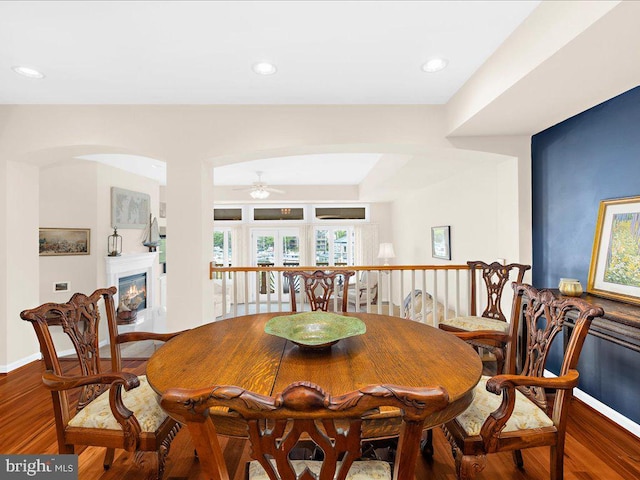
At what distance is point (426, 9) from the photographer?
5.96 feet

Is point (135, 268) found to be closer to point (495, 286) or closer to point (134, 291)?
point (134, 291)

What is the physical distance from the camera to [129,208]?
→ 5.85 m

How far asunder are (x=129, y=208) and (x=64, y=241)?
4.21 ft

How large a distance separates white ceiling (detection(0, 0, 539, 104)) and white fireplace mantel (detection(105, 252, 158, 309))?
2.85 metres

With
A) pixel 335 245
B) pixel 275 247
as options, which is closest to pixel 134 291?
pixel 275 247

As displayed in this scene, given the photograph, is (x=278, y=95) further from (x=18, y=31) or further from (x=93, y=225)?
(x=93, y=225)

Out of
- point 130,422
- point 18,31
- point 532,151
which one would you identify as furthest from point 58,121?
point 532,151

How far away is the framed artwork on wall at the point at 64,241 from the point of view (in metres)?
4.56

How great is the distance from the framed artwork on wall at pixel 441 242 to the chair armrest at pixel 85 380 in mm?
4456

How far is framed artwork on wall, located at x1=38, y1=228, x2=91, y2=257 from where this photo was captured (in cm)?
456

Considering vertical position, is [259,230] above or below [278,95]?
below

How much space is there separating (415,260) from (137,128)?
5099mm

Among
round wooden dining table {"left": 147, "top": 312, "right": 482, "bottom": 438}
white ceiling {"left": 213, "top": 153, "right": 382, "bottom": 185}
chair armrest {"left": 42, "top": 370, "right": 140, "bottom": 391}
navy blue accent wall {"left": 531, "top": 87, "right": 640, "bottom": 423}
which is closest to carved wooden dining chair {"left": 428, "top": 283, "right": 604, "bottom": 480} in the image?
round wooden dining table {"left": 147, "top": 312, "right": 482, "bottom": 438}

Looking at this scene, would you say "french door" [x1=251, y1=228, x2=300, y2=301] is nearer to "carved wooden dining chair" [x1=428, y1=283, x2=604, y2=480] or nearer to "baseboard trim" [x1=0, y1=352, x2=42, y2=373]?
"baseboard trim" [x1=0, y1=352, x2=42, y2=373]
